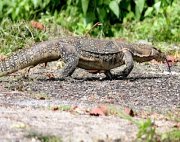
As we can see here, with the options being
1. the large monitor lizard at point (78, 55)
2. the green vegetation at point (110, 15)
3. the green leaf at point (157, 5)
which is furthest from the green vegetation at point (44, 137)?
the green leaf at point (157, 5)

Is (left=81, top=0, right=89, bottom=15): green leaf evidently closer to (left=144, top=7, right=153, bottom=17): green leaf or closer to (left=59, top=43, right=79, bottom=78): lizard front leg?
(left=144, top=7, right=153, bottom=17): green leaf

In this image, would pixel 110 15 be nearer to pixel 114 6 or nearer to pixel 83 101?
pixel 114 6

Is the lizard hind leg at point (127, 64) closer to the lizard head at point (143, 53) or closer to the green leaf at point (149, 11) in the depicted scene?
the lizard head at point (143, 53)

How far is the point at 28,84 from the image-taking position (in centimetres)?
889

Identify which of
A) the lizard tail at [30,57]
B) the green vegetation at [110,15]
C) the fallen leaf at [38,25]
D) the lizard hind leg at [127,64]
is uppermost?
the lizard tail at [30,57]

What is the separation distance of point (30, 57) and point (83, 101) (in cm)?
157

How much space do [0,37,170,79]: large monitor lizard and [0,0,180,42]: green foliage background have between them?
4599 mm

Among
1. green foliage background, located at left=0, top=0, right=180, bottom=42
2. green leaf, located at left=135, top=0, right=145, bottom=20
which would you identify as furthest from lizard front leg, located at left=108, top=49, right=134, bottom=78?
green leaf, located at left=135, top=0, right=145, bottom=20

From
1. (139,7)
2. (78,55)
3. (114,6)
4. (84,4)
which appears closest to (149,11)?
(139,7)

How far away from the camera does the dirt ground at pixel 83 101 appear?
19.3 ft

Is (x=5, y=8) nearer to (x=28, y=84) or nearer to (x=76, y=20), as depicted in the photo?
(x=76, y=20)

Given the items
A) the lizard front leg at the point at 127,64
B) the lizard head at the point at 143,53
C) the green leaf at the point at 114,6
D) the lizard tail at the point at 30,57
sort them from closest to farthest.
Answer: the lizard tail at the point at 30,57 → the lizard front leg at the point at 127,64 → the lizard head at the point at 143,53 → the green leaf at the point at 114,6

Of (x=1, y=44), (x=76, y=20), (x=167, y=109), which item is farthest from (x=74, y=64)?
(x=76, y=20)

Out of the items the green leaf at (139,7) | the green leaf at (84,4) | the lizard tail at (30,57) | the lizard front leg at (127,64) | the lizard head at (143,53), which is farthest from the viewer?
the green leaf at (139,7)
